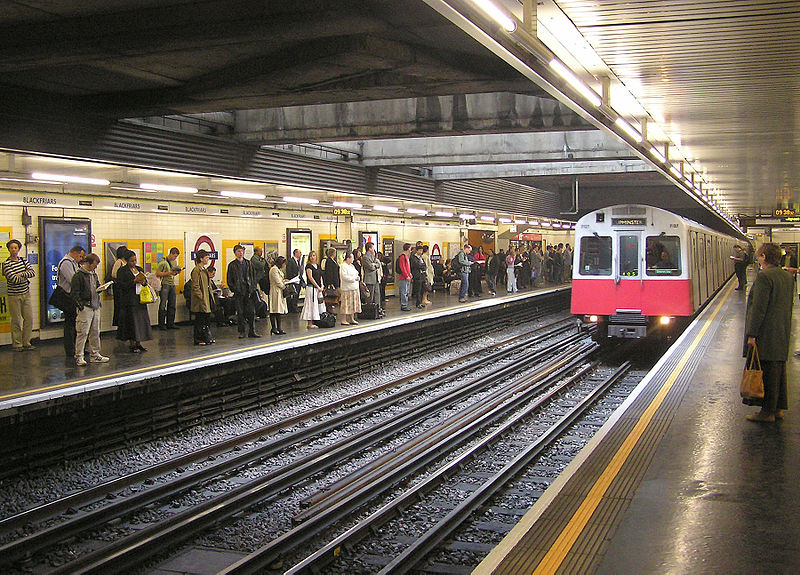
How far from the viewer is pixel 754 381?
620cm

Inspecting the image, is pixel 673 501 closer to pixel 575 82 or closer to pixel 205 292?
pixel 575 82

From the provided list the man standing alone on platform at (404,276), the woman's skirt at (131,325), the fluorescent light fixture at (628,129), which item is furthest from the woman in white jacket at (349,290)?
the fluorescent light fixture at (628,129)

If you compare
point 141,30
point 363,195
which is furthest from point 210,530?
point 363,195

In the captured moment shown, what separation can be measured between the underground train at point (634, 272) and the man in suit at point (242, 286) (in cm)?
616

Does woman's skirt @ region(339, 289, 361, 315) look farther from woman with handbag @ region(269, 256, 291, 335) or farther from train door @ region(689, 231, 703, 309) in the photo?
train door @ region(689, 231, 703, 309)

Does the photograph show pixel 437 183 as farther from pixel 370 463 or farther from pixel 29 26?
pixel 29 26

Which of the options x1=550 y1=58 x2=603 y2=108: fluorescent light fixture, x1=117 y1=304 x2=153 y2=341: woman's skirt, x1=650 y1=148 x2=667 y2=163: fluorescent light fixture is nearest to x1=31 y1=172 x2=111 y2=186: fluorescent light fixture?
x1=117 y1=304 x2=153 y2=341: woman's skirt

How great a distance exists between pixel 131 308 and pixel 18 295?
4.83 ft

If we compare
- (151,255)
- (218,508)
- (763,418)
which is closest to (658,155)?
(763,418)

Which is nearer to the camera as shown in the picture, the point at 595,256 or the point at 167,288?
the point at 167,288

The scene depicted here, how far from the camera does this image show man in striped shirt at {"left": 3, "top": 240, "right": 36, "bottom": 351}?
10.2 metres

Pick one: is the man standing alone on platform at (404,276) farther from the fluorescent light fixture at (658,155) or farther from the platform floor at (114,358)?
the fluorescent light fixture at (658,155)

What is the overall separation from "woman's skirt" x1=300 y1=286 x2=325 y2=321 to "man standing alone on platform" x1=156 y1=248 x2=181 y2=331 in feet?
7.69

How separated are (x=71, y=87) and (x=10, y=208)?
2.81 meters
